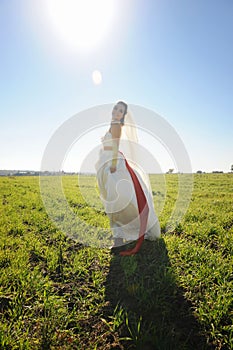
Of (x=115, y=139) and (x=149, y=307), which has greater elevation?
(x=115, y=139)

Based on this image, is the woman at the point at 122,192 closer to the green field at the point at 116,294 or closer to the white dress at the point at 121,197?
the white dress at the point at 121,197

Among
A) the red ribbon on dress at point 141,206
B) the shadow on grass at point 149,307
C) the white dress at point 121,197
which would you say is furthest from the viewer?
the white dress at point 121,197

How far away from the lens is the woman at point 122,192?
489 centimetres

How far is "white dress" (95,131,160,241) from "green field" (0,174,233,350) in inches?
17.3

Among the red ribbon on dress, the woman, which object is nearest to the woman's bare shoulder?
the woman

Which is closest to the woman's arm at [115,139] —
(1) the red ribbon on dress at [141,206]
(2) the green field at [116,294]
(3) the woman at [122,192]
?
(3) the woman at [122,192]

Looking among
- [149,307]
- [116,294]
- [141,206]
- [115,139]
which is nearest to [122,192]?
[141,206]

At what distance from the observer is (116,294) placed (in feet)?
11.0

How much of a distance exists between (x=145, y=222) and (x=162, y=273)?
126 centimetres

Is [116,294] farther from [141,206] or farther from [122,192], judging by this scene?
[122,192]

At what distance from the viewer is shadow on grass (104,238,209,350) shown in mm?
2457

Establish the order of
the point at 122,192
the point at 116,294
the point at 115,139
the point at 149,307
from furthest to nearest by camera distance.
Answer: the point at 122,192 < the point at 115,139 < the point at 116,294 < the point at 149,307

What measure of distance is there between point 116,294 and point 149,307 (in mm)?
538

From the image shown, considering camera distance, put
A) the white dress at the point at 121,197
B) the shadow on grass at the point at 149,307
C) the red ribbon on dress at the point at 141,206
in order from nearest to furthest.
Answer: the shadow on grass at the point at 149,307 → the red ribbon on dress at the point at 141,206 → the white dress at the point at 121,197
